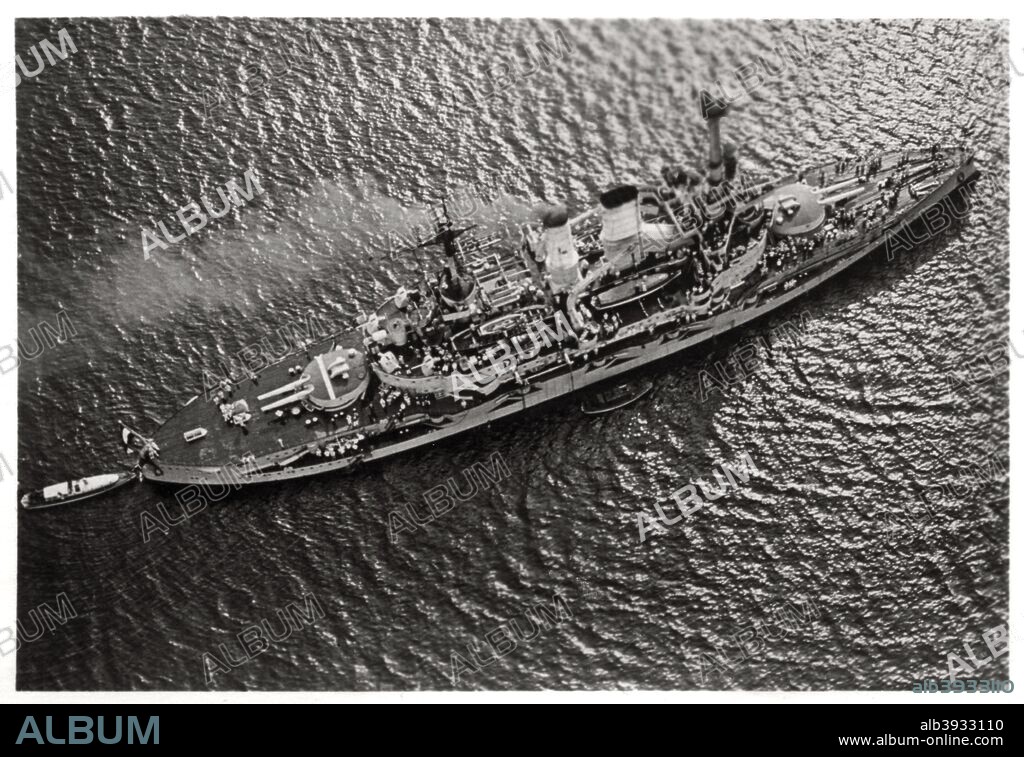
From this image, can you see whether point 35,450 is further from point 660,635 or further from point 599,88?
point 599,88

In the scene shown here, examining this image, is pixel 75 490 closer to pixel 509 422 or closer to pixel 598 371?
pixel 509 422

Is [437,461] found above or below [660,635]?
above
